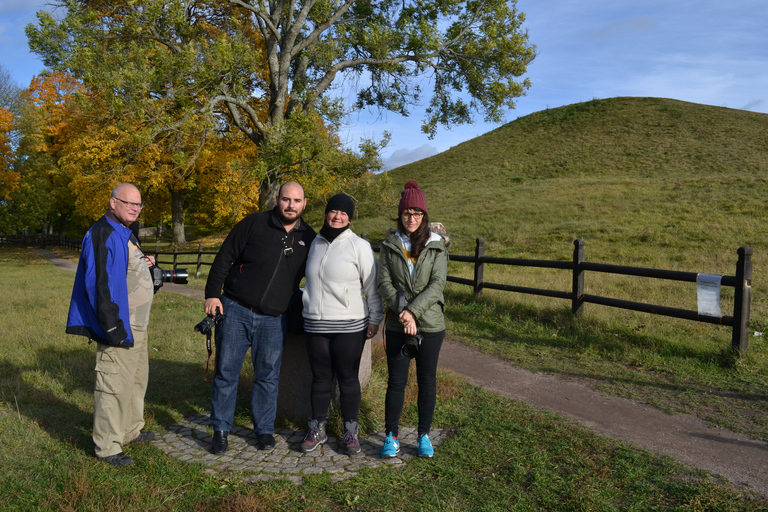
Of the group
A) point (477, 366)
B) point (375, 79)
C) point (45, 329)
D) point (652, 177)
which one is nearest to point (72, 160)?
point (375, 79)

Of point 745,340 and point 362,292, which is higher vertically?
point 362,292

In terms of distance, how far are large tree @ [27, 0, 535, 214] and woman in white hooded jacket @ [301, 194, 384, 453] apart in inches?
293

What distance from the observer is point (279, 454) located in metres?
4.15

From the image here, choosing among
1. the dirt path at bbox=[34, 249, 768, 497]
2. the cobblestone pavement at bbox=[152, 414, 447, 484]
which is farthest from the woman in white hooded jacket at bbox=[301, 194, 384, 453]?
the dirt path at bbox=[34, 249, 768, 497]

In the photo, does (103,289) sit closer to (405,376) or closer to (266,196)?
(405,376)

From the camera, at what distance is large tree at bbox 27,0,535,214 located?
11.2 metres

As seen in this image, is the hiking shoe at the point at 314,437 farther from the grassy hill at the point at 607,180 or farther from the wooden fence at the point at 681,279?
the grassy hill at the point at 607,180

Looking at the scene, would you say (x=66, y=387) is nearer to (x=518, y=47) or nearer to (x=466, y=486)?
(x=466, y=486)

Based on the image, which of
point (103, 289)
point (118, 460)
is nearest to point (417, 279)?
point (103, 289)

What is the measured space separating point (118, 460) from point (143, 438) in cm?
47

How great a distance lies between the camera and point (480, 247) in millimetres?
10805

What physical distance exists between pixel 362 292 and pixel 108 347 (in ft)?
6.16

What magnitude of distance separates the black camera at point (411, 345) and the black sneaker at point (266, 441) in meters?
1.28

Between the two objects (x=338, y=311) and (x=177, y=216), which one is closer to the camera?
(x=338, y=311)
